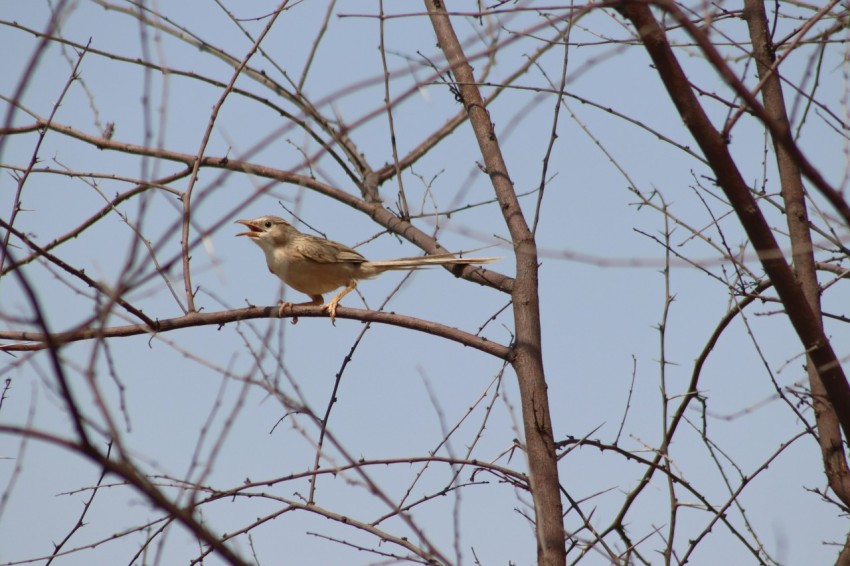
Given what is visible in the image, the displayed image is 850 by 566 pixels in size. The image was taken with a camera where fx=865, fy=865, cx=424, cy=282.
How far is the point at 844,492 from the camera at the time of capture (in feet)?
13.0

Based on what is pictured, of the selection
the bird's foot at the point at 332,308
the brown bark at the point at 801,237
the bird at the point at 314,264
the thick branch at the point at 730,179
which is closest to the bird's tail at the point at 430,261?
the bird at the point at 314,264

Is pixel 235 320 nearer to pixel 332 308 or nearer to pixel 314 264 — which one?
pixel 332 308

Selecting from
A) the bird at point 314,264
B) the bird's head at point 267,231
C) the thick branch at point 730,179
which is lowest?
the thick branch at point 730,179

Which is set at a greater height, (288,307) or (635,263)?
(288,307)

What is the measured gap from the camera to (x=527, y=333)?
4.41 m

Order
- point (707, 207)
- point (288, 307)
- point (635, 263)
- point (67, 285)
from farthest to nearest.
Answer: point (288, 307)
point (707, 207)
point (67, 285)
point (635, 263)

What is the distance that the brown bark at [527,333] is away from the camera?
3.92 meters

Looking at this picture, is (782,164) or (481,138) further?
(481,138)

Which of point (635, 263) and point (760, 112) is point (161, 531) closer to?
point (635, 263)

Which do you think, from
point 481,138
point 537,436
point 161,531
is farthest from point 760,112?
point 481,138

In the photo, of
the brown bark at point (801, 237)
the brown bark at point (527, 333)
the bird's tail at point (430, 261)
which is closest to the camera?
the brown bark at point (527, 333)

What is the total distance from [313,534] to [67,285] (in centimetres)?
158

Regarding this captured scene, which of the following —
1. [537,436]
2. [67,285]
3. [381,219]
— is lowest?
[537,436]

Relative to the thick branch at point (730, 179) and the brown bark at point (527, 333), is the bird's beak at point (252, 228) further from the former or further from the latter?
the thick branch at point (730, 179)
